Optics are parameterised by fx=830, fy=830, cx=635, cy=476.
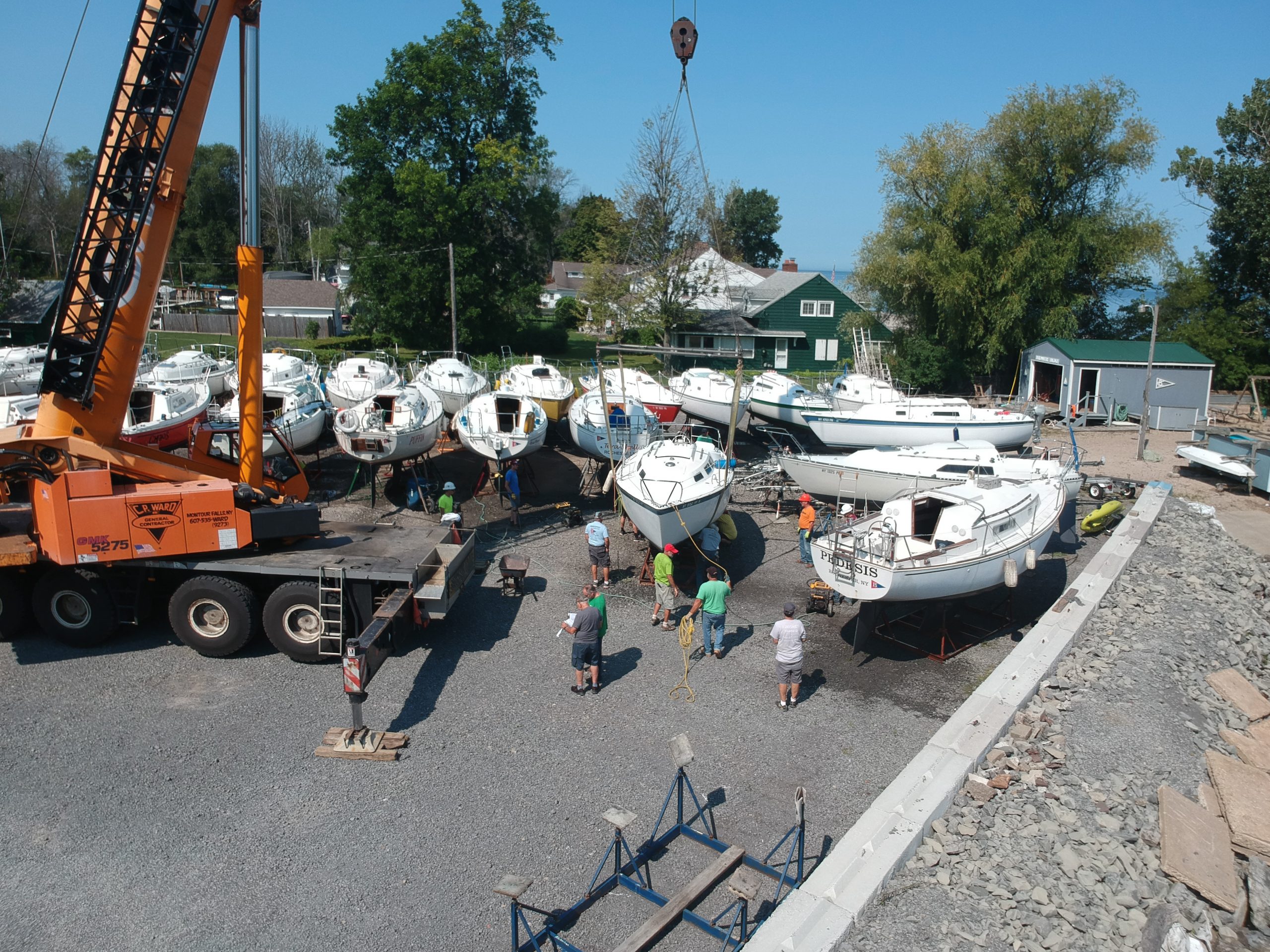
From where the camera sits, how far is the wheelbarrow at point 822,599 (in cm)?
1256

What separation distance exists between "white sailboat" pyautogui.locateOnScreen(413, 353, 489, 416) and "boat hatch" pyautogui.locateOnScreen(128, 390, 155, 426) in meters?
6.39

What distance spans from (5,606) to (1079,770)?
492 inches

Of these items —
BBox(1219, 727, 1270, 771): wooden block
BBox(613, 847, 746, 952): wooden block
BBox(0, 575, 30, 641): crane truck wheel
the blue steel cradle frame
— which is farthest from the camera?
BBox(0, 575, 30, 641): crane truck wheel

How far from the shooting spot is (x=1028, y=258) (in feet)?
102

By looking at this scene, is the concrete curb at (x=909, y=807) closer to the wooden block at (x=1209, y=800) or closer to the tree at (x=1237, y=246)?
the wooden block at (x=1209, y=800)

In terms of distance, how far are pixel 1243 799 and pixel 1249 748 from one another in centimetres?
176

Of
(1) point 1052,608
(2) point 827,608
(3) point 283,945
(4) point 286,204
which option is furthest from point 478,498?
(4) point 286,204

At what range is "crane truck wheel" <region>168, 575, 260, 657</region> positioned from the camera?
1014cm

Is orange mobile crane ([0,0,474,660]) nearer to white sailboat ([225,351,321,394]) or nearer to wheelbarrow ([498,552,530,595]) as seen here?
wheelbarrow ([498,552,530,595])

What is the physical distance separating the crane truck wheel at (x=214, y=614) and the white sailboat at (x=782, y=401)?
1704cm

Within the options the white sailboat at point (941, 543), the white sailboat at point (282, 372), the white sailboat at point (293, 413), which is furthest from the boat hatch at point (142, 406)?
the white sailboat at point (941, 543)

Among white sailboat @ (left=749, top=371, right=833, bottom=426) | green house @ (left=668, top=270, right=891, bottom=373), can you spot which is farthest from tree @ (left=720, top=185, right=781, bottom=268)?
white sailboat @ (left=749, top=371, right=833, bottom=426)

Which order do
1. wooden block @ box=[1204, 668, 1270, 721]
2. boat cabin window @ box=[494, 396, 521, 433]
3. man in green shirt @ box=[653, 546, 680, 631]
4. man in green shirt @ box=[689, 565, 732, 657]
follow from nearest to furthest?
wooden block @ box=[1204, 668, 1270, 721] < man in green shirt @ box=[689, 565, 732, 657] < man in green shirt @ box=[653, 546, 680, 631] < boat cabin window @ box=[494, 396, 521, 433]

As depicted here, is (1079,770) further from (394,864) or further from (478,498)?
(478,498)
